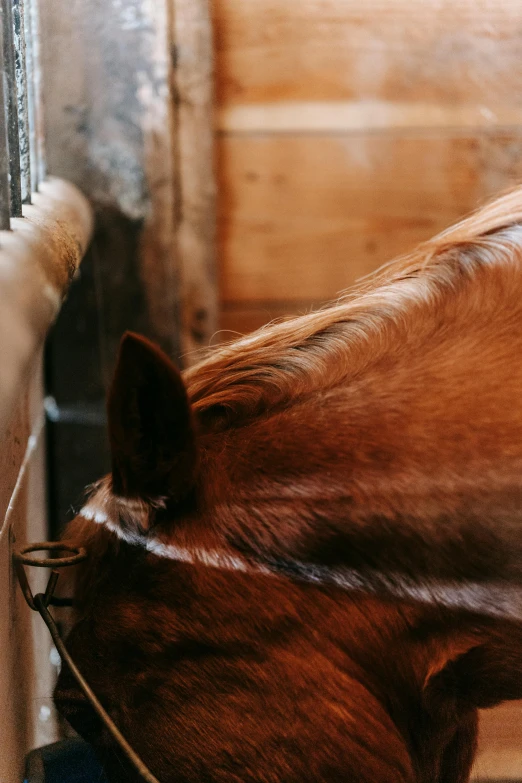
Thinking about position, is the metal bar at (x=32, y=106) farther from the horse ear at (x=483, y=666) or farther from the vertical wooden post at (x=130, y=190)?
the horse ear at (x=483, y=666)

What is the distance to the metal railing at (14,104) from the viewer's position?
431 millimetres

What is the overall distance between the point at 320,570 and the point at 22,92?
1.51 feet

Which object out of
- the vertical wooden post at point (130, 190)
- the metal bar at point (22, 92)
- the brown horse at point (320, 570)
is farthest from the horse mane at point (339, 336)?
the vertical wooden post at point (130, 190)

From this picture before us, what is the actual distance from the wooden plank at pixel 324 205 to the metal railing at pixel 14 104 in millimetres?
404

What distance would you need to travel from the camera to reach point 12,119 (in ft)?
1.71

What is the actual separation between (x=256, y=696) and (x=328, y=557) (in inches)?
3.2

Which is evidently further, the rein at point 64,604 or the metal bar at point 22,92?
the metal bar at point 22,92

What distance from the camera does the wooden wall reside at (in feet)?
3.36

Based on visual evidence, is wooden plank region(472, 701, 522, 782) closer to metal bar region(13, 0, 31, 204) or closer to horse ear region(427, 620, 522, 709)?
horse ear region(427, 620, 522, 709)

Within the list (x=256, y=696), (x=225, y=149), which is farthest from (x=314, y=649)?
(x=225, y=149)

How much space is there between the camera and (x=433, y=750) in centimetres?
47

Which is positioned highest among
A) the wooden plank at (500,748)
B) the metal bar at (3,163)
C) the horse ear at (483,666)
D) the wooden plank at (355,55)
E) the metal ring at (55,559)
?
the wooden plank at (355,55)

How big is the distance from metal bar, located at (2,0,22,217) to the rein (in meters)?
0.23

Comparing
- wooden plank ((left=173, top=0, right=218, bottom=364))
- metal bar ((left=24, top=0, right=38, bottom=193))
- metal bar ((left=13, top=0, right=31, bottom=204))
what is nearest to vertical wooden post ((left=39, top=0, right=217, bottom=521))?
wooden plank ((left=173, top=0, right=218, bottom=364))
